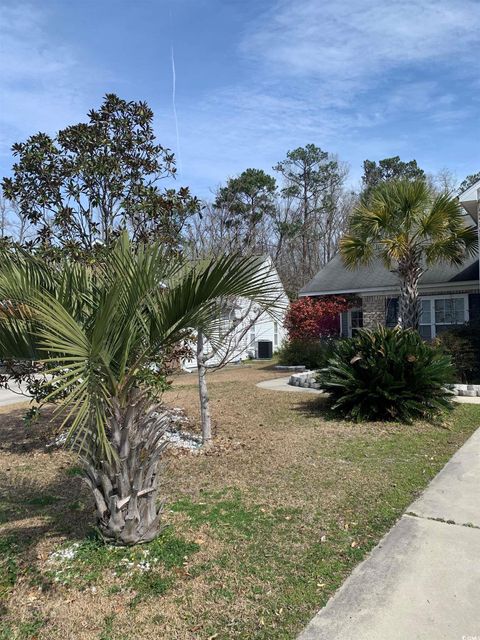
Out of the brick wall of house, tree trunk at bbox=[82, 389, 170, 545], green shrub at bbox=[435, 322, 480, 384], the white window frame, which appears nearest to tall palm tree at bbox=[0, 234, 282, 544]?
tree trunk at bbox=[82, 389, 170, 545]

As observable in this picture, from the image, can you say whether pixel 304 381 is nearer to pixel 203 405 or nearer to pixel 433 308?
pixel 203 405

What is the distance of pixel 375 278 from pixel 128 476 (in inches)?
610

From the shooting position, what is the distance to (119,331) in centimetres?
307

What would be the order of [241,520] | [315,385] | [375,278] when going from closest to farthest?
[241,520], [315,385], [375,278]

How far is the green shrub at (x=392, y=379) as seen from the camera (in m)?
7.78

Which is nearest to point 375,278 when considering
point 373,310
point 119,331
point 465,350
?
point 373,310

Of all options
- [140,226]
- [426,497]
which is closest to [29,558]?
[426,497]

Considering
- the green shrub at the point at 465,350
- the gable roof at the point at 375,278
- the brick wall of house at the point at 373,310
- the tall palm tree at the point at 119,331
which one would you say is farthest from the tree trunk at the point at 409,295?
the tall palm tree at the point at 119,331

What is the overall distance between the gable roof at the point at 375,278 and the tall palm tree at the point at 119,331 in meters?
13.4

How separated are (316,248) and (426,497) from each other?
34.0 m

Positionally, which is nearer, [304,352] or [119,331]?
[119,331]

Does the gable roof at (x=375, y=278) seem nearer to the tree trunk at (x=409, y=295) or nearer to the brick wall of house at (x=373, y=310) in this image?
the brick wall of house at (x=373, y=310)

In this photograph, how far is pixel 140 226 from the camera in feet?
22.2

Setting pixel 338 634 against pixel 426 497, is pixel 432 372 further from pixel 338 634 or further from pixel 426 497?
pixel 338 634
